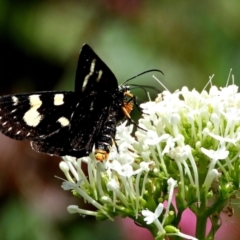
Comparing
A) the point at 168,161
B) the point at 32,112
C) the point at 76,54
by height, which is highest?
the point at 76,54

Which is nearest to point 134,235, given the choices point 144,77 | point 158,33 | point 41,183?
point 41,183

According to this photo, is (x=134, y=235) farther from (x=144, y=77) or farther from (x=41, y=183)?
(x=144, y=77)

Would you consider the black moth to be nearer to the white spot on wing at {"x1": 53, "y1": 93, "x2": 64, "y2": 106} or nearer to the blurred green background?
the white spot on wing at {"x1": 53, "y1": 93, "x2": 64, "y2": 106}

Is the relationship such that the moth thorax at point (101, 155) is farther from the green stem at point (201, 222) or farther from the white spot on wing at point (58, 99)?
the green stem at point (201, 222)

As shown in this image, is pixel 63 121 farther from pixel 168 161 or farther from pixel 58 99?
pixel 168 161

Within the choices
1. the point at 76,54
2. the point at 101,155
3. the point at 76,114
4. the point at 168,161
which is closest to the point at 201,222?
the point at 168,161

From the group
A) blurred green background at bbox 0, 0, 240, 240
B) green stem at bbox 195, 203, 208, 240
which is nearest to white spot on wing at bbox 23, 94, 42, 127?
green stem at bbox 195, 203, 208, 240
